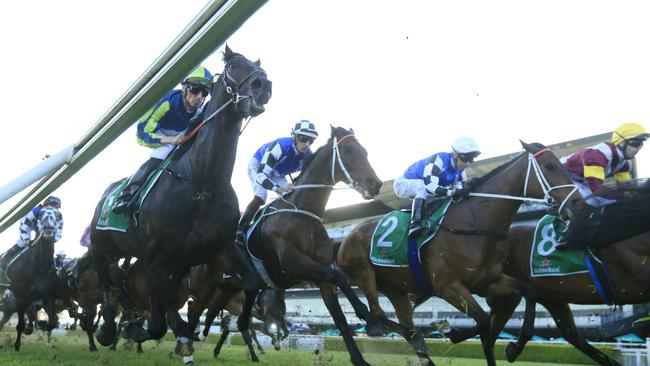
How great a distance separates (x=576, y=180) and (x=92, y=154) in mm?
6225

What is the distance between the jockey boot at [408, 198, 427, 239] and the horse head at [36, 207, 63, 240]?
5.83 m

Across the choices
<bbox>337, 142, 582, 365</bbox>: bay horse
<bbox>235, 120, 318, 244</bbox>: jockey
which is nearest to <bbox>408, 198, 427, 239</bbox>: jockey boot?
<bbox>337, 142, 582, 365</bbox>: bay horse

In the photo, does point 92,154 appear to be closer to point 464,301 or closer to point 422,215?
point 464,301

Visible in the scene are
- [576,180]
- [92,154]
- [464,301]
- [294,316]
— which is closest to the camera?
[92,154]

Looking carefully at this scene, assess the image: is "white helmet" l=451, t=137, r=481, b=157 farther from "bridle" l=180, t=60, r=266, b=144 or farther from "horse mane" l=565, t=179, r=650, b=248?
"bridle" l=180, t=60, r=266, b=144

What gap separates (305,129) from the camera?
7.06m

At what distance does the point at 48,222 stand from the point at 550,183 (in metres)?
7.33

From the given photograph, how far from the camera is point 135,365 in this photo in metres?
6.45

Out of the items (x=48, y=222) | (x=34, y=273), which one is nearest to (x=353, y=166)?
(x=48, y=222)

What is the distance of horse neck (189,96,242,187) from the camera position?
4859 mm

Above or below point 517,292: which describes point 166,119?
above

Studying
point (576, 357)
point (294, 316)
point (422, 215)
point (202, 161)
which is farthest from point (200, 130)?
point (294, 316)

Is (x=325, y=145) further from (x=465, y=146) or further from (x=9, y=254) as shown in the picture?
Result: (x=9, y=254)

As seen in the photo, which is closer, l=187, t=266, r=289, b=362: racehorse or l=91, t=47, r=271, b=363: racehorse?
l=91, t=47, r=271, b=363: racehorse
